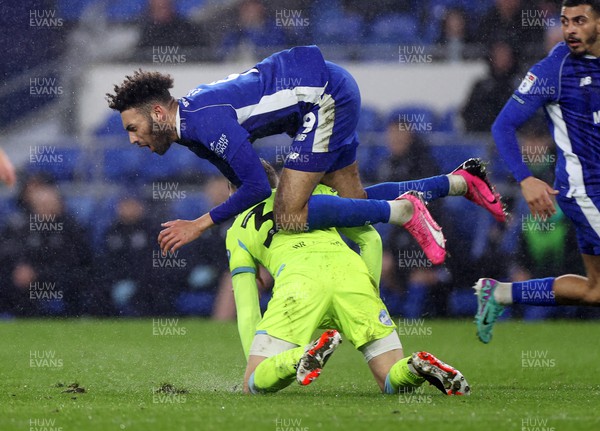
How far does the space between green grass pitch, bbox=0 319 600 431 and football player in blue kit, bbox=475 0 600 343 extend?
20.9 inches

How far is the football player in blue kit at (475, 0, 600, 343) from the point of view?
21.6ft

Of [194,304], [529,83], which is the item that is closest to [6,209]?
[194,304]

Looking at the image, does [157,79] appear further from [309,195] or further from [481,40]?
[481,40]

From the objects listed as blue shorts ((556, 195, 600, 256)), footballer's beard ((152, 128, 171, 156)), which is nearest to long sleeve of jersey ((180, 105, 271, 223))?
footballer's beard ((152, 128, 171, 156))

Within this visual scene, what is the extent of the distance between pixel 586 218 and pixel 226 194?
4.97 m

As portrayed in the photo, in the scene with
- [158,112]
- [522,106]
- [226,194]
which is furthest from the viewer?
[226,194]

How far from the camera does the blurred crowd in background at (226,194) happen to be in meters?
11.1

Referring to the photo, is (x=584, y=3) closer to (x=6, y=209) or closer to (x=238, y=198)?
(x=238, y=198)

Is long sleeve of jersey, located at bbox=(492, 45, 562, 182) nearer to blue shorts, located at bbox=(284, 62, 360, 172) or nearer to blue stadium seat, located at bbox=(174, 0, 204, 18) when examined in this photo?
blue shorts, located at bbox=(284, 62, 360, 172)

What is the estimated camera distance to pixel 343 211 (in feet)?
20.9

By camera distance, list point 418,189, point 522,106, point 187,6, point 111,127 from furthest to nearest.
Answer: point 187,6 → point 111,127 → point 418,189 → point 522,106

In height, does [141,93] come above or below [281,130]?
above

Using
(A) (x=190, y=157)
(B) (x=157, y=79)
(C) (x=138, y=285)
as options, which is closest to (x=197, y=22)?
(A) (x=190, y=157)

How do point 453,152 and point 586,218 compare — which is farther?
point 453,152
